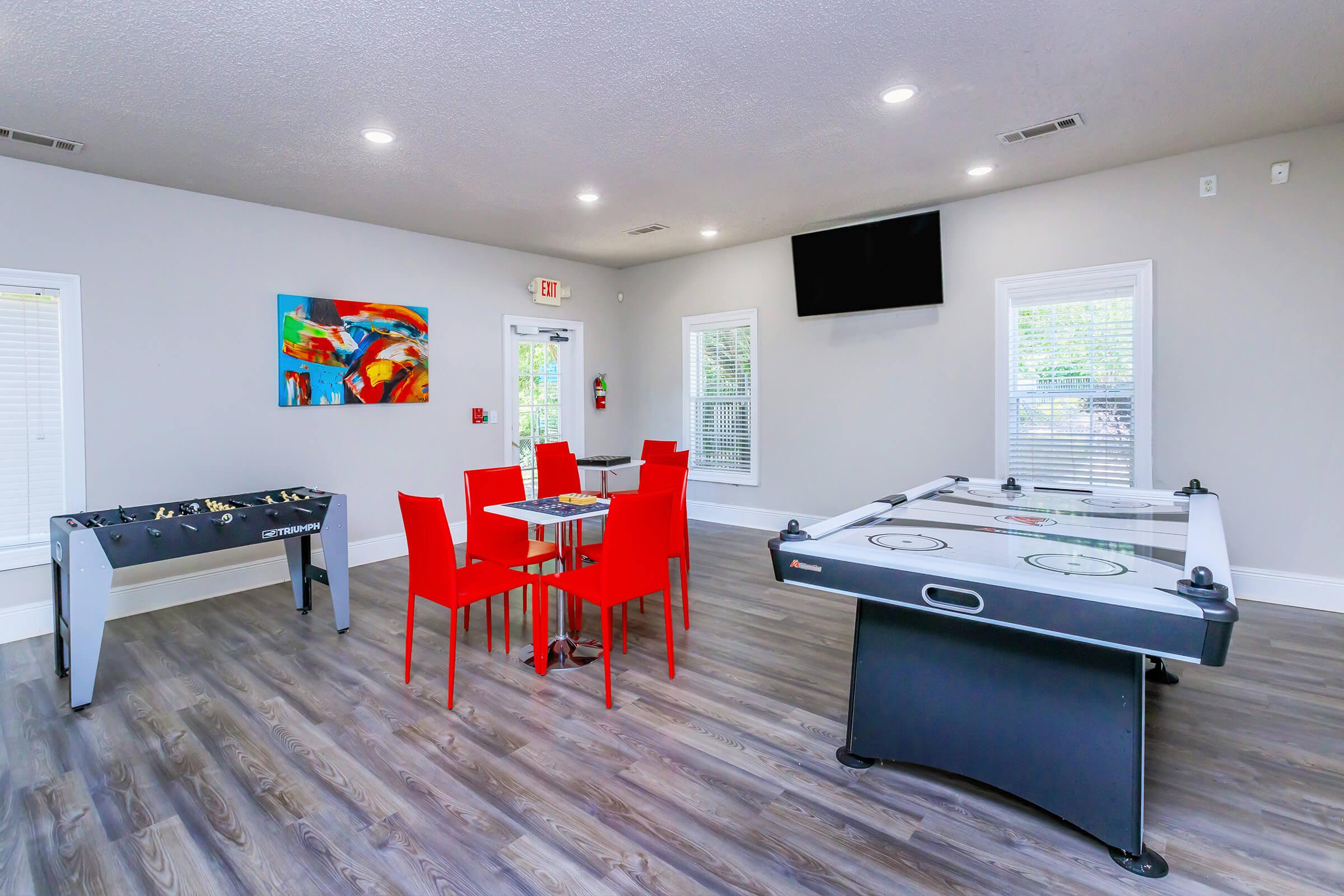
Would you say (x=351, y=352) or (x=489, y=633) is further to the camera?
(x=351, y=352)

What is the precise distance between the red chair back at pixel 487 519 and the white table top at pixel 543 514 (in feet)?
0.20

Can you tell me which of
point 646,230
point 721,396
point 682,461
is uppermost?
point 646,230

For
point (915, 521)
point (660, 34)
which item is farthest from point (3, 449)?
point (915, 521)

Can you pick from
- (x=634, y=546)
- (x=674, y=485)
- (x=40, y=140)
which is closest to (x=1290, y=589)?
(x=674, y=485)

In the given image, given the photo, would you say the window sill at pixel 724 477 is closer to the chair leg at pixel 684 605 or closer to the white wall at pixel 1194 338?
the white wall at pixel 1194 338

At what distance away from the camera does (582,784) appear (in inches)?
87.6

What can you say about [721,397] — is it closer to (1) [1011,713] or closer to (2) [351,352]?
(2) [351,352]

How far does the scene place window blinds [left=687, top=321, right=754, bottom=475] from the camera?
255 inches

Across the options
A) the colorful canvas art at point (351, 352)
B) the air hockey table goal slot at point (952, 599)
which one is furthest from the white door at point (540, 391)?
the air hockey table goal slot at point (952, 599)

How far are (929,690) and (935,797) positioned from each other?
13.7 inches

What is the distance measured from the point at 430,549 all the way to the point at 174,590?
8.79 feet

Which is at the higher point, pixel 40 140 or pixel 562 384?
pixel 40 140

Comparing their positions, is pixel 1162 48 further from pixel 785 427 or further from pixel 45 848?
pixel 45 848

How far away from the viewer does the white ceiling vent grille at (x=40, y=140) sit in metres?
3.35
